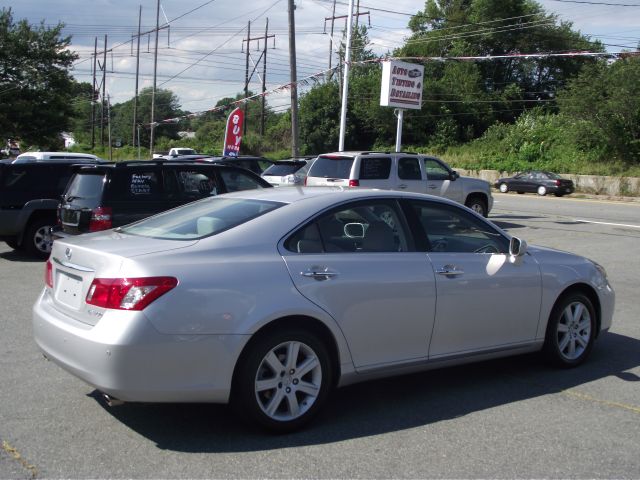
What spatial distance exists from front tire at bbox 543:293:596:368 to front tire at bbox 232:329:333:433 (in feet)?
7.44

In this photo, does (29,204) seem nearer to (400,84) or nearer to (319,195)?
(319,195)

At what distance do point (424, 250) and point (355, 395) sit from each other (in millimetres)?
1241

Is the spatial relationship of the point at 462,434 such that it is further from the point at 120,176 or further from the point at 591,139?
the point at 591,139

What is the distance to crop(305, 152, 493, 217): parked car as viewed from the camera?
16.2m

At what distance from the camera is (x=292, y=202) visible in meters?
5.18

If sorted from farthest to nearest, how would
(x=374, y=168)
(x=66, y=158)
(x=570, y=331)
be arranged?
1. (x=66, y=158)
2. (x=374, y=168)
3. (x=570, y=331)

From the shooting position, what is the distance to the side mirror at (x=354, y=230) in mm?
5191

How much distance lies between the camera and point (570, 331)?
6262mm

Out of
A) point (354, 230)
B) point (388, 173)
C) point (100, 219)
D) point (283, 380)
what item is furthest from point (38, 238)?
point (283, 380)

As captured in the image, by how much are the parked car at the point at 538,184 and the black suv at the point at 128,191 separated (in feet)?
101

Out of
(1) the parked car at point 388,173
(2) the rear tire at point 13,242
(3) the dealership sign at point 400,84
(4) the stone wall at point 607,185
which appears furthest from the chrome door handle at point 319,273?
(4) the stone wall at point 607,185

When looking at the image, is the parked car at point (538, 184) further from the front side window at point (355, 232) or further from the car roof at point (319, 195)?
the front side window at point (355, 232)

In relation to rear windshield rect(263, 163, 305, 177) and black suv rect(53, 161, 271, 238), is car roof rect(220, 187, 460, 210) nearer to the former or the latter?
black suv rect(53, 161, 271, 238)

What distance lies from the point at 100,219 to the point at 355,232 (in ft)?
19.9
